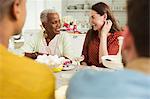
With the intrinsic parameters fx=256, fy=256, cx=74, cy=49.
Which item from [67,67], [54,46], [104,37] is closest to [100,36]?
[104,37]

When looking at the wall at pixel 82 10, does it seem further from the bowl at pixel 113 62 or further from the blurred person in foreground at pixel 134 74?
the blurred person in foreground at pixel 134 74

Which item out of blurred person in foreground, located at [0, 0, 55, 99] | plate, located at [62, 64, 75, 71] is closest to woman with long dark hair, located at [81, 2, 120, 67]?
plate, located at [62, 64, 75, 71]

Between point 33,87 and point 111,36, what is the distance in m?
1.66

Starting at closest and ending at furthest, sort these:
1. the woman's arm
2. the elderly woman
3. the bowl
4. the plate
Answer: the bowl, the plate, the woman's arm, the elderly woman

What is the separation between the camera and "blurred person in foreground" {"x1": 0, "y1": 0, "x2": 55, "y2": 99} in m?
0.73

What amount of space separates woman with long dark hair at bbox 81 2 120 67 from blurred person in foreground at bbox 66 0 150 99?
1710 mm

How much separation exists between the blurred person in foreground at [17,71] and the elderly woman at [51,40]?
1603mm

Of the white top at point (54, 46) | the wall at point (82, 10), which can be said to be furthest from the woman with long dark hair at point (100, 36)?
the wall at point (82, 10)

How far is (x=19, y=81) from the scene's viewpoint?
0.74m

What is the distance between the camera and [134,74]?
1.68 feet

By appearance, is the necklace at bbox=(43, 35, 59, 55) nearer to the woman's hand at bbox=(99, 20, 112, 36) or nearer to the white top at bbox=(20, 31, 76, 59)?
the white top at bbox=(20, 31, 76, 59)

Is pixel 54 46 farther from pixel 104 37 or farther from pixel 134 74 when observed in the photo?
pixel 134 74

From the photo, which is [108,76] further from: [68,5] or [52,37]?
[68,5]

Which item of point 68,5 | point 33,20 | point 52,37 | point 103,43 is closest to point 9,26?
point 103,43
